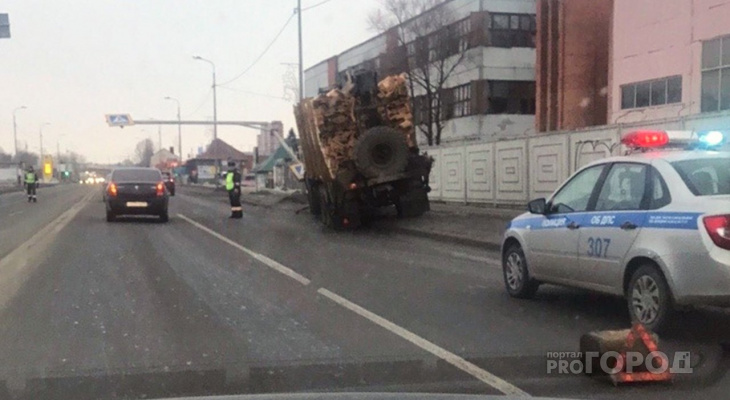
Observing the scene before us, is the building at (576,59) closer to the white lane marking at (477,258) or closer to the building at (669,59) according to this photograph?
the building at (669,59)

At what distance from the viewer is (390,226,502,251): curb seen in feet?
52.3

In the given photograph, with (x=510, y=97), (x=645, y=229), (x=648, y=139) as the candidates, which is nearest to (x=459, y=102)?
(x=510, y=97)

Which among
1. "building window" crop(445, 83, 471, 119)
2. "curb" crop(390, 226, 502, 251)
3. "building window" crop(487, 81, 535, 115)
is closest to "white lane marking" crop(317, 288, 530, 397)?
"curb" crop(390, 226, 502, 251)

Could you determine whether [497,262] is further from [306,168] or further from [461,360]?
[306,168]

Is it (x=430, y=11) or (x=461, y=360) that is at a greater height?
(x=430, y=11)

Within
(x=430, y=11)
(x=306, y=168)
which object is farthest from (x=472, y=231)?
(x=430, y=11)

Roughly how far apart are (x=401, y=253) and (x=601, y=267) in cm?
760

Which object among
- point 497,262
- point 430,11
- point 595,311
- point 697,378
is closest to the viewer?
point 697,378

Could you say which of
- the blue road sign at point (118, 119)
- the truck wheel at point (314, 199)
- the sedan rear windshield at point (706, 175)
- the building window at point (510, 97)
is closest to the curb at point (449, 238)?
the truck wheel at point (314, 199)

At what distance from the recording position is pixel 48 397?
5.62 metres

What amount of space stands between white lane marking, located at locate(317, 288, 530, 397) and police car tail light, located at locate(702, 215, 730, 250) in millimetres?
2147

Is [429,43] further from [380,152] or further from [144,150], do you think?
[144,150]

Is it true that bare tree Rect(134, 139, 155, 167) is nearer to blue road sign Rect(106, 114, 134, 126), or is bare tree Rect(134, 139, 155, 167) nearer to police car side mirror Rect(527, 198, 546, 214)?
blue road sign Rect(106, 114, 134, 126)

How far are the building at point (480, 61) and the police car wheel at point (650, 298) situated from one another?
114 feet
